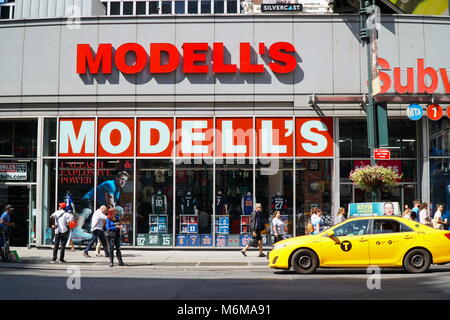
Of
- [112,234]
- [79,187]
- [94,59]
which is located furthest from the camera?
[94,59]

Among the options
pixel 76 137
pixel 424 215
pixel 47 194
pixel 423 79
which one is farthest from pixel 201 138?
pixel 423 79

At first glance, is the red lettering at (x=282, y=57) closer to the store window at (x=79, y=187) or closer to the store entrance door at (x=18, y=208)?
the store window at (x=79, y=187)

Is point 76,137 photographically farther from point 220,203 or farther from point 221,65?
point 221,65

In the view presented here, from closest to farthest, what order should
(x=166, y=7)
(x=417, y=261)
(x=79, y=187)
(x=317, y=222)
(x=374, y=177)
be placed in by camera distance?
(x=417, y=261), (x=374, y=177), (x=317, y=222), (x=79, y=187), (x=166, y=7)

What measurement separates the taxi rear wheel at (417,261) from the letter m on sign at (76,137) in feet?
40.8

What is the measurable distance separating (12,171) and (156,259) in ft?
25.8

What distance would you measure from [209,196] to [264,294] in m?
10.4

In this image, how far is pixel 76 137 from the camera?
67.3 feet

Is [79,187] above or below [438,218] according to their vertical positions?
above

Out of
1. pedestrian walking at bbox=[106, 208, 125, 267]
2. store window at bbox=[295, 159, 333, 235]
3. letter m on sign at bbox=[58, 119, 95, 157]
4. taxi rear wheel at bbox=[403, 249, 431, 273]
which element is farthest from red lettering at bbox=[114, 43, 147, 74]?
taxi rear wheel at bbox=[403, 249, 431, 273]

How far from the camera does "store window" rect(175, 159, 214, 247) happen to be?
20172 millimetres

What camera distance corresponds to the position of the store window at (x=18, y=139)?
21.3 m
